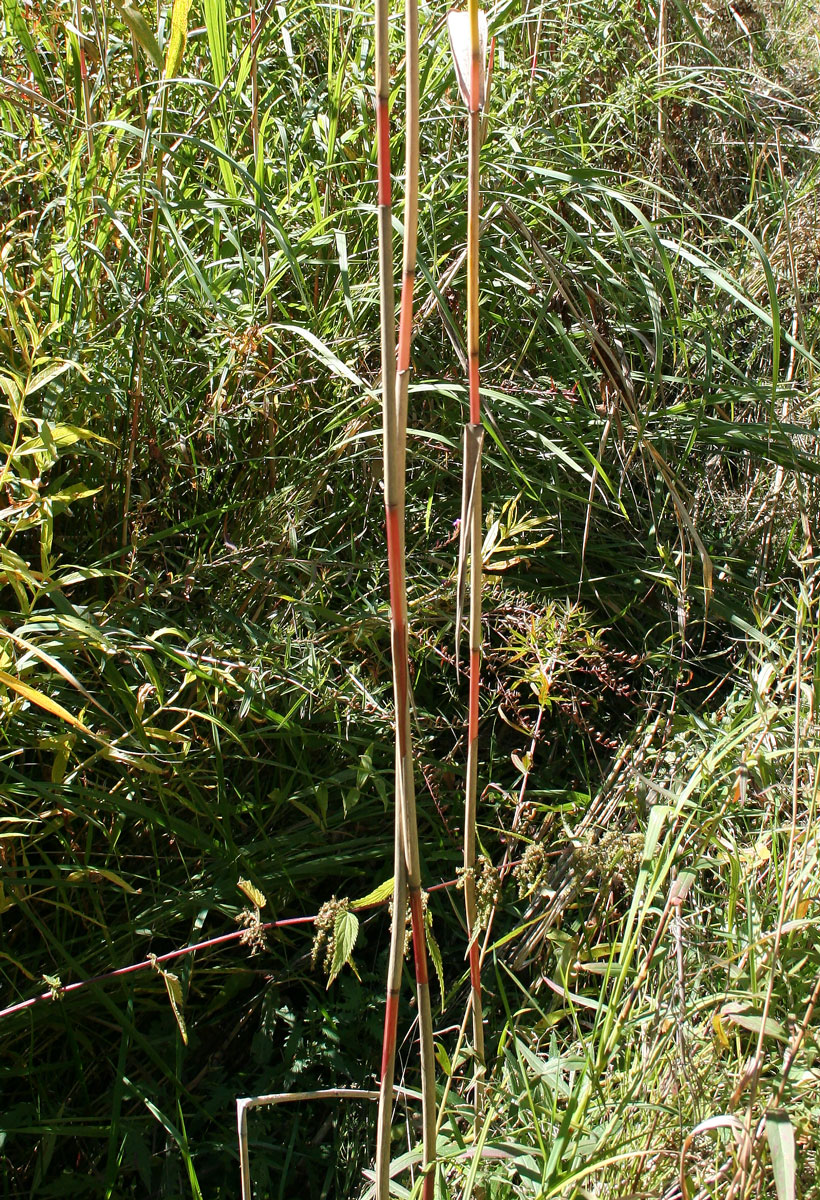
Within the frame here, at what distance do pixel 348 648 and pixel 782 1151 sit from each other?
84 centimetres

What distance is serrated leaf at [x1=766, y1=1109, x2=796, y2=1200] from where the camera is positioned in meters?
0.71

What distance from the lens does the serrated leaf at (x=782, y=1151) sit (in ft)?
2.33

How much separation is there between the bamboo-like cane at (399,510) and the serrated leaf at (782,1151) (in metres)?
0.26

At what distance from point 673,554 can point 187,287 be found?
0.90m

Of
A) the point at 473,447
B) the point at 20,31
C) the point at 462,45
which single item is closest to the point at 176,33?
the point at 20,31

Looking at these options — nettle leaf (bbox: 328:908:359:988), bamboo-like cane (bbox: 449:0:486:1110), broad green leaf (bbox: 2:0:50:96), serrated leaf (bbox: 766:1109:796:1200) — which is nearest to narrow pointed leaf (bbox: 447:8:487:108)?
bamboo-like cane (bbox: 449:0:486:1110)

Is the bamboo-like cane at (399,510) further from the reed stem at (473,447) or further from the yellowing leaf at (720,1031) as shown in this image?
the yellowing leaf at (720,1031)

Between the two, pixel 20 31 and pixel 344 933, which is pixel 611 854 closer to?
pixel 344 933

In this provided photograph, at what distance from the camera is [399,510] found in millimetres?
617

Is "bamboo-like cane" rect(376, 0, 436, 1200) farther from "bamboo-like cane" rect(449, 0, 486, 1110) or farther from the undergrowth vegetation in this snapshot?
the undergrowth vegetation

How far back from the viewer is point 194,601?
1.44m

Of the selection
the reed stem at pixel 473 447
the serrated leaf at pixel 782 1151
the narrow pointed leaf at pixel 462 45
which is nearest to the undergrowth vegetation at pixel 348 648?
the serrated leaf at pixel 782 1151

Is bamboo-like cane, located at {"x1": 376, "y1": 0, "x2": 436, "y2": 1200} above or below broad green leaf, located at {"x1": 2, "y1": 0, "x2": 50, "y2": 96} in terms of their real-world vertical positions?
below

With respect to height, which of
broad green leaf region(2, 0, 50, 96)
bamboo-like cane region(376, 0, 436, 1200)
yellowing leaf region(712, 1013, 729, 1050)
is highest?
broad green leaf region(2, 0, 50, 96)
